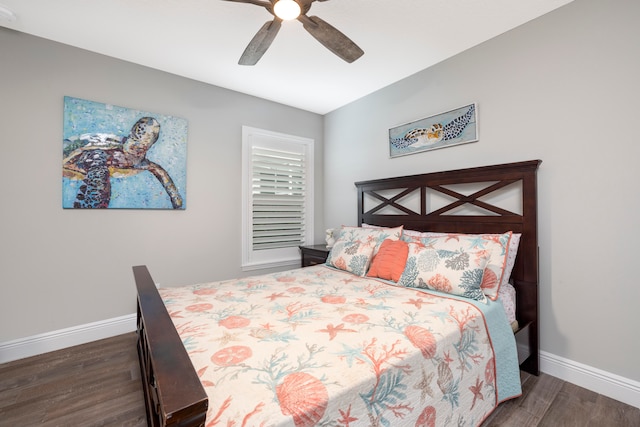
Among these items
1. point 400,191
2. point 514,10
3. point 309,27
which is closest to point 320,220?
point 400,191

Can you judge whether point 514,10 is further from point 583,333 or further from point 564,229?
point 583,333

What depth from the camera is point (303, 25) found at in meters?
1.74

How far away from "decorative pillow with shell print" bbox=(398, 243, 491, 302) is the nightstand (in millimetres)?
1261

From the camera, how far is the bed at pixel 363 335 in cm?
89

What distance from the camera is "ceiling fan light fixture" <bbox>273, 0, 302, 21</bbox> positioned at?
5.08 feet

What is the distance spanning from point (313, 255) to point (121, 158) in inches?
87.4

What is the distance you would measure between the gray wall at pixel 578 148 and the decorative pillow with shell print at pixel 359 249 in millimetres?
1004

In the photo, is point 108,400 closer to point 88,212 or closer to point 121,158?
point 88,212

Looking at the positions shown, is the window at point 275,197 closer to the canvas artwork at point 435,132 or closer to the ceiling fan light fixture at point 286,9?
the canvas artwork at point 435,132

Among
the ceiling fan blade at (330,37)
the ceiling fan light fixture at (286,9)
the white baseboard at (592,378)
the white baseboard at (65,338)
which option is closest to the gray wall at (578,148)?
Answer: the white baseboard at (592,378)

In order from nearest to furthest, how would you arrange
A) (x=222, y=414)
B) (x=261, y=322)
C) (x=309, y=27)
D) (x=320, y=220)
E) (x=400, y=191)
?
(x=222, y=414) → (x=261, y=322) → (x=309, y=27) → (x=400, y=191) → (x=320, y=220)

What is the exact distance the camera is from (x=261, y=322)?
1442 mm

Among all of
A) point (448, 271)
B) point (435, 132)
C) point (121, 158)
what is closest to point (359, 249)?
point (448, 271)

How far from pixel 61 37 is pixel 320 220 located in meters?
3.22
